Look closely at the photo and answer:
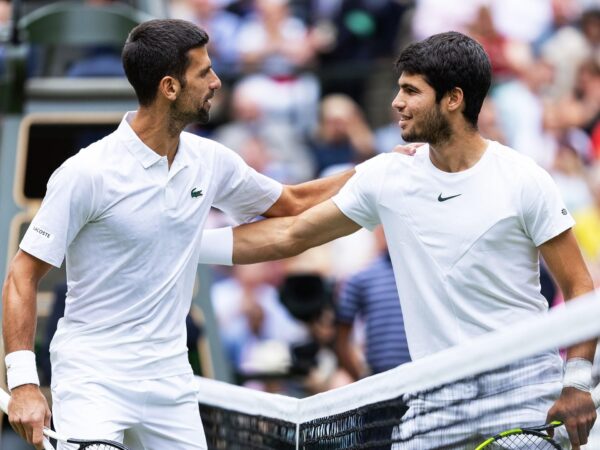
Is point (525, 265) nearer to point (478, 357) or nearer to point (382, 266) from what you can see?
point (478, 357)

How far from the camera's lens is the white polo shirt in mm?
5051

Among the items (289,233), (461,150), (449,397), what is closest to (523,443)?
(449,397)

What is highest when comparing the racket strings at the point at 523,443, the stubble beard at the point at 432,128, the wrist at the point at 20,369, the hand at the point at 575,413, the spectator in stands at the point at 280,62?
the spectator in stands at the point at 280,62

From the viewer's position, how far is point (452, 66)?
5.17 m

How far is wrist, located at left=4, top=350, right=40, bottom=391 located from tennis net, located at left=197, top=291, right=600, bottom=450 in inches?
42.9

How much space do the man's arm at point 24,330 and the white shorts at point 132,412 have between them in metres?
0.14

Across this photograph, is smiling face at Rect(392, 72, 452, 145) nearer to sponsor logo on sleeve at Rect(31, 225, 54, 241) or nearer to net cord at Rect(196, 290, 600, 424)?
net cord at Rect(196, 290, 600, 424)

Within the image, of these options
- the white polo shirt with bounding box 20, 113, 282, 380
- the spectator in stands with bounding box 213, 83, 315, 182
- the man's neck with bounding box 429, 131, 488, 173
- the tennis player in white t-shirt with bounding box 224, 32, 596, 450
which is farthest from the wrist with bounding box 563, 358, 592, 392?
the spectator in stands with bounding box 213, 83, 315, 182

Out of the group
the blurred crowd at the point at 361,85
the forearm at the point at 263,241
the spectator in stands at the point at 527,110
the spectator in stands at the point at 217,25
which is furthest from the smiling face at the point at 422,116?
the spectator in stands at the point at 217,25

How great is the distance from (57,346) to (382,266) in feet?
12.5

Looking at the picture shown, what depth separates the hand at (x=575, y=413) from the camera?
448 centimetres

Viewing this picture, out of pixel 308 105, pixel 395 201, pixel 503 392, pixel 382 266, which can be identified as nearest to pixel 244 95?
pixel 308 105

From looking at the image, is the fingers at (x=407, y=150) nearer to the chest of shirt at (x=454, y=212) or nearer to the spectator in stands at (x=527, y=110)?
the chest of shirt at (x=454, y=212)

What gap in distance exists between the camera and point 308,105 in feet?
43.5
